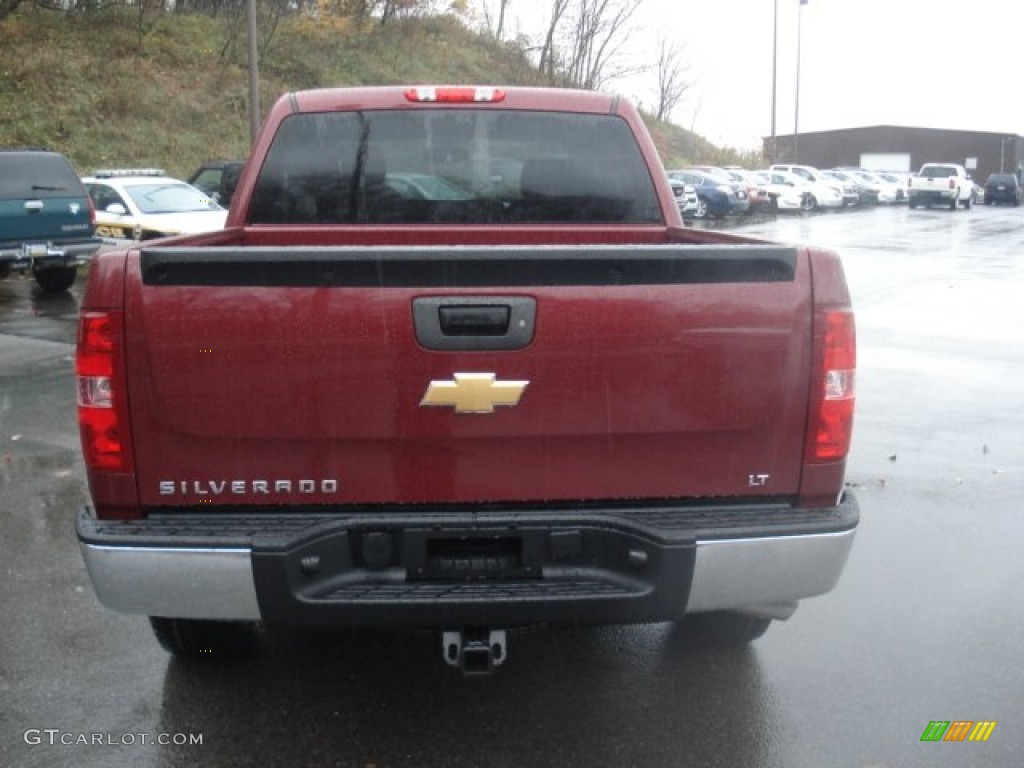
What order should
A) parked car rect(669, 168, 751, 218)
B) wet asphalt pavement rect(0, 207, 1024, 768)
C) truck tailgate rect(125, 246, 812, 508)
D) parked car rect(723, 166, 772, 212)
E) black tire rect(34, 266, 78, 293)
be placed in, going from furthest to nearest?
parked car rect(723, 166, 772, 212) → parked car rect(669, 168, 751, 218) → black tire rect(34, 266, 78, 293) → wet asphalt pavement rect(0, 207, 1024, 768) → truck tailgate rect(125, 246, 812, 508)

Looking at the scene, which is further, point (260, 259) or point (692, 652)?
point (692, 652)

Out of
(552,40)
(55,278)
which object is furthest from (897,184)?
(55,278)

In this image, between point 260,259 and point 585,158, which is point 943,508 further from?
point 260,259

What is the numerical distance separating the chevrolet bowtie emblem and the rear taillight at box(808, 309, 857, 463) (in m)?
0.88

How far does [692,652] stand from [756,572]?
1238 mm

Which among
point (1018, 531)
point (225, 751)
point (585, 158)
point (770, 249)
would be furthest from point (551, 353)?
point (1018, 531)

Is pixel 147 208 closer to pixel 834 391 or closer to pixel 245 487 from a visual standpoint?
pixel 245 487

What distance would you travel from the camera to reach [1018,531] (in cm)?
607

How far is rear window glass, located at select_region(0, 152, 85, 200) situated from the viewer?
14.8m

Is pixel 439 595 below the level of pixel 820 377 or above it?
below

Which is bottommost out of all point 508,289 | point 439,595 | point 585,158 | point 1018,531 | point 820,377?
point 1018,531

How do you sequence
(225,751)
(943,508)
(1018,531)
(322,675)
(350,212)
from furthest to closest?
(943,508) < (1018,531) < (350,212) < (322,675) < (225,751)

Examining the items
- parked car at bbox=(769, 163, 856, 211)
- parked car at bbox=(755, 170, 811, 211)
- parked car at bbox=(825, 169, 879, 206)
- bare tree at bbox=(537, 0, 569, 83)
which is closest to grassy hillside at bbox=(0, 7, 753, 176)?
bare tree at bbox=(537, 0, 569, 83)

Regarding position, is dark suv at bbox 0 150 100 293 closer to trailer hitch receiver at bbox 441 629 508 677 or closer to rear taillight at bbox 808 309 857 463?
trailer hitch receiver at bbox 441 629 508 677
